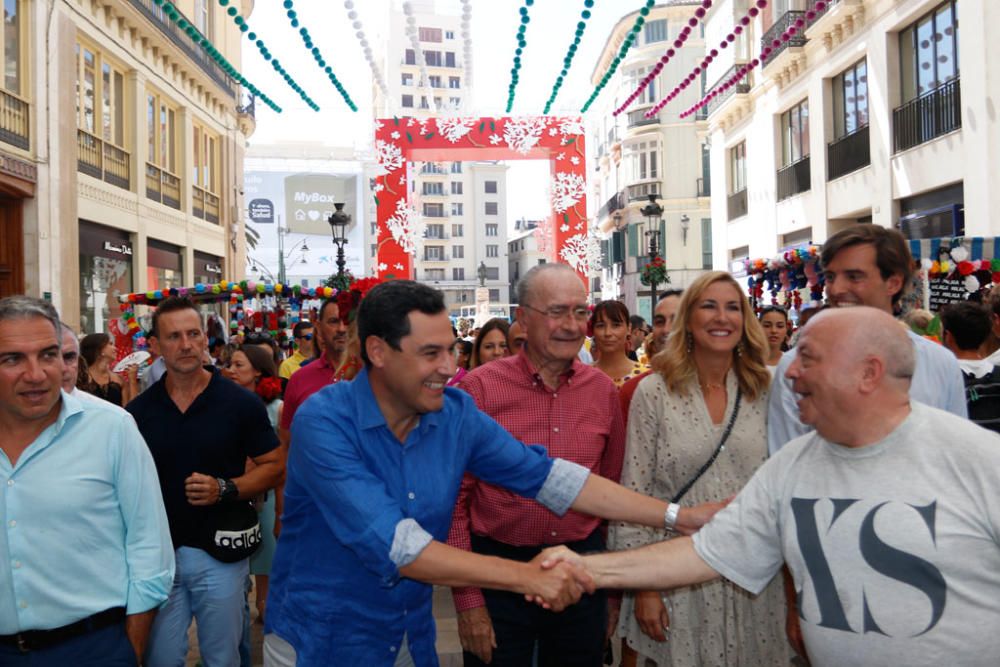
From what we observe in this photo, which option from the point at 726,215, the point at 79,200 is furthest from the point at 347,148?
the point at 79,200

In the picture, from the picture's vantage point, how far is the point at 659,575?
9.89ft

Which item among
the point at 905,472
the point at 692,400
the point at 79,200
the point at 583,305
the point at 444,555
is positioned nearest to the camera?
the point at 905,472

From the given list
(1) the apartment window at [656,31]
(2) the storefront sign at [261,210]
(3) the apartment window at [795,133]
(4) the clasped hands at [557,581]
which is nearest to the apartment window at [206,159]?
(3) the apartment window at [795,133]

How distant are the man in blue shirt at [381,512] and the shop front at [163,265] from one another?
60.5 feet

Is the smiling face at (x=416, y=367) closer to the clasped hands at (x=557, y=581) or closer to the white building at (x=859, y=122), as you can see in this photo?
the clasped hands at (x=557, y=581)

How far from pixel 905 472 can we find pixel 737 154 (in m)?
27.7

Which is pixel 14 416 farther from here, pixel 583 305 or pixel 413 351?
pixel 583 305

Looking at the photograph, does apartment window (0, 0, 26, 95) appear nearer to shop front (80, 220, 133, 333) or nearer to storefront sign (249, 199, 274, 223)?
→ shop front (80, 220, 133, 333)

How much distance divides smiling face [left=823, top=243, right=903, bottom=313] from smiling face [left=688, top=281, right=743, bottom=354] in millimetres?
400

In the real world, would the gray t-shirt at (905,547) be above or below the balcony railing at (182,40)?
below

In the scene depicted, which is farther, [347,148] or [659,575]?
[347,148]

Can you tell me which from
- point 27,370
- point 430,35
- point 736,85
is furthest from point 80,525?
point 430,35

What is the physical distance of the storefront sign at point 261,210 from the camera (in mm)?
64562

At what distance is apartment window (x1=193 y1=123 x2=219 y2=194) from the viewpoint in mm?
24609
